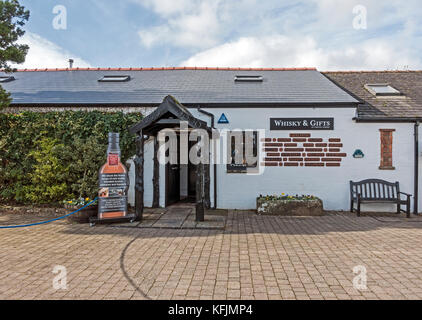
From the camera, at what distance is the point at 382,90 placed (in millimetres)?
11195

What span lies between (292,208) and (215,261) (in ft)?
14.4

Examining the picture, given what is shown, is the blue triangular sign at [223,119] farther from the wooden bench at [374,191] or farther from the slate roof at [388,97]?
the wooden bench at [374,191]

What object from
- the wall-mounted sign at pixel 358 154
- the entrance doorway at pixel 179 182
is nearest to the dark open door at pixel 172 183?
the entrance doorway at pixel 179 182

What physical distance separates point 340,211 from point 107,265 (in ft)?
24.1

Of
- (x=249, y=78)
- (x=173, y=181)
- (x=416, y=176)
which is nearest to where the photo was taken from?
(x=416, y=176)

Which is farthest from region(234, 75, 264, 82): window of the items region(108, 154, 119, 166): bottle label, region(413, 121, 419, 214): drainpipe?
region(108, 154, 119, 166): bottle label

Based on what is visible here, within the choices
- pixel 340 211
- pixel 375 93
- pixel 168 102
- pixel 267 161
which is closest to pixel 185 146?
pixel 267 161

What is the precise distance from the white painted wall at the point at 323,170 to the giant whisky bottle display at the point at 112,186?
213 cm

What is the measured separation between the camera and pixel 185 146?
10.5m

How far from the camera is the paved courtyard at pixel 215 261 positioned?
140 inches

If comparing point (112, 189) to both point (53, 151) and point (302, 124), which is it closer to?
point (53, 151)

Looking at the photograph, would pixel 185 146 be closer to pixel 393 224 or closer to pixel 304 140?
pixel 304 140

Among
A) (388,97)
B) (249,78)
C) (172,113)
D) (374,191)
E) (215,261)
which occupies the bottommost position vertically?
(215,261)

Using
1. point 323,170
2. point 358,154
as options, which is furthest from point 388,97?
point 323,170
